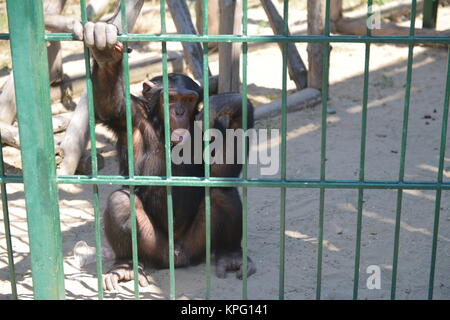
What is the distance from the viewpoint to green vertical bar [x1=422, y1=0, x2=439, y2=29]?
9.59 meters

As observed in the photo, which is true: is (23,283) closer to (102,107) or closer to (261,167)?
(102,107)

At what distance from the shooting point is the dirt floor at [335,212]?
4133 mm

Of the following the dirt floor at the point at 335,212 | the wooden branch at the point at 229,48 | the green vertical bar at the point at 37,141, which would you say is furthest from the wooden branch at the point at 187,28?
the green vertical bar at the point at 37,141

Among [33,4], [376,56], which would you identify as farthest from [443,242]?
[376,56]

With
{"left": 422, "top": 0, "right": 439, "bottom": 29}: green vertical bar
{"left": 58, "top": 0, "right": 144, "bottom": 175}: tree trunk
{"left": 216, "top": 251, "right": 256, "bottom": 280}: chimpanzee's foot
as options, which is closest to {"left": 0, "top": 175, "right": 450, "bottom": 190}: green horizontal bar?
{"left": 216, "top": 251, "right": 256, "bottom": 280}: chimpanzee's foot

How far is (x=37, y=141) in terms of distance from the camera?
3.06 metres

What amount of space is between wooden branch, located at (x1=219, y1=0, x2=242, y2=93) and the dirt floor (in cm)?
77

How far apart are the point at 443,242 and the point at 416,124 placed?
2.66m

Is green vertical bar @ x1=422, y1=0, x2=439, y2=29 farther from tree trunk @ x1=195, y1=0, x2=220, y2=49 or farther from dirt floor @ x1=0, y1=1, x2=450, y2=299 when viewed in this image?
tree trunk @ x1=195, y1=0, x2=220, y2=49

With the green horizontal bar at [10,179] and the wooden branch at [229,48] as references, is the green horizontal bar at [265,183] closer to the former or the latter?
the green horizontal bar at [10,179]

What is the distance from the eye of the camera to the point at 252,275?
4.31m

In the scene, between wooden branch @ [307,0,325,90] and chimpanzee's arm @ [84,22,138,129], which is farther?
wooden branch @ [307,0,325,90]

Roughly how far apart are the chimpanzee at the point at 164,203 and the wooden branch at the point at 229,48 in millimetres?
2188

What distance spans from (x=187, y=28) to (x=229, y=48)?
63 cm
